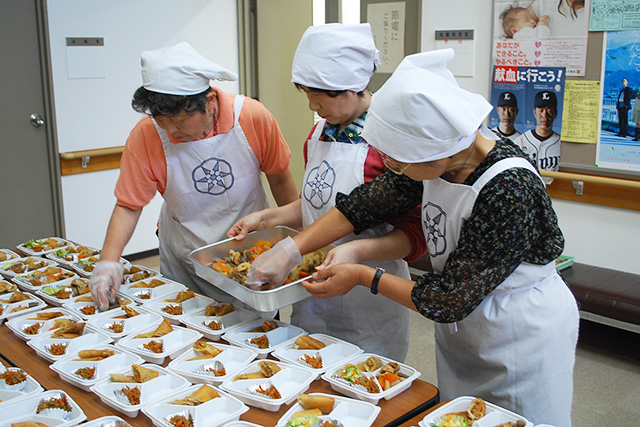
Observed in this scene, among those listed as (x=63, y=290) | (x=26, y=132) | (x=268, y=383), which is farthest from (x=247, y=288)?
(x=26, y=132)

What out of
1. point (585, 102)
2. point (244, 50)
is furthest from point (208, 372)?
point (244, 50)

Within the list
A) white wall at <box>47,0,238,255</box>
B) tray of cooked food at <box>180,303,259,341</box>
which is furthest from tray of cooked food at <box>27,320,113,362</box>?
white wall at <box>47,0,238,255</box>

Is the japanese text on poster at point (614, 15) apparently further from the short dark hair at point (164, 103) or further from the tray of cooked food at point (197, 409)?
the tray of cooked food at point (197, 409)

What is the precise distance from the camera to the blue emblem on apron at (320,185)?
1.92 metres

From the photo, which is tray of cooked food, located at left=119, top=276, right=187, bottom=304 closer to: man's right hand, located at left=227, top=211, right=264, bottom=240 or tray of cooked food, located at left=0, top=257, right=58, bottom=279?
man's right hand, located at left=227, top=211, right=264, bottom=240

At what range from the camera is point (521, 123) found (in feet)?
12.1

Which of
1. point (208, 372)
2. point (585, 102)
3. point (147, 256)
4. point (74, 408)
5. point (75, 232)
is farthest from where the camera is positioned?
point (147, 256)

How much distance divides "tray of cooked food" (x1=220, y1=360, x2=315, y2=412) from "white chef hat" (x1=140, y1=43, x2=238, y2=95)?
88cm

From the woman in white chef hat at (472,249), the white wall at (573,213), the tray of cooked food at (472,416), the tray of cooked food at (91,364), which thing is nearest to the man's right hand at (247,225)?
the woman in white chef hat at (472,249)

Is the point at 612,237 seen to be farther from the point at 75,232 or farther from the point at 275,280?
the point at 75,232

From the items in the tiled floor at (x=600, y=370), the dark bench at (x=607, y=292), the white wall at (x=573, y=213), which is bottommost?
the tiled floor at (x=600, y=370)

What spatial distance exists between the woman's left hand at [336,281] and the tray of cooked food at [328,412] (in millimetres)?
318

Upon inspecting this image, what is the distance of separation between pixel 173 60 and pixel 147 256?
3286 millimetres

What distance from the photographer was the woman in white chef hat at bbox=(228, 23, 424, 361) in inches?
69.7
